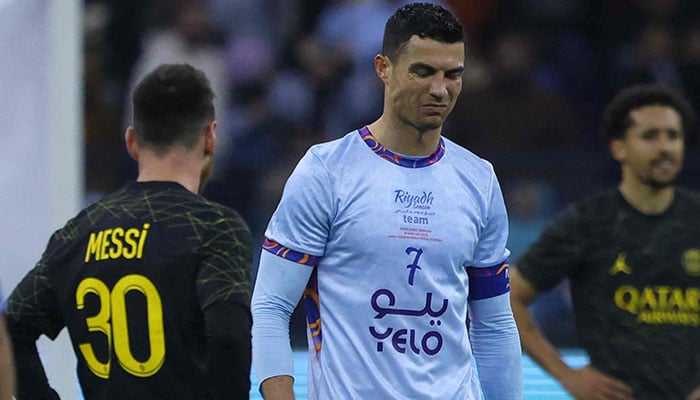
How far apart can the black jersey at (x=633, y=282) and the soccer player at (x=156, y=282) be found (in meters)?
1.96

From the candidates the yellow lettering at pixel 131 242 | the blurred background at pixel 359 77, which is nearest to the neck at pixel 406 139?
the yellow lettering at pixel 131 242

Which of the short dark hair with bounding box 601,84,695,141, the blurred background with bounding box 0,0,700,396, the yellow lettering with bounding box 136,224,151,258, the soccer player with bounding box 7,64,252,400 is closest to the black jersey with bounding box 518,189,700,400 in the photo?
the short dark hair with bounding box 601,84,695,141

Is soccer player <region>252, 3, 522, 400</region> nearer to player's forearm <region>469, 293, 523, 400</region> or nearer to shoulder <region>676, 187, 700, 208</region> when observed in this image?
player's forearm <region>469, 293, 523, 400</region>

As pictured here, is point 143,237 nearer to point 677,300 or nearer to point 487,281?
point 487,281

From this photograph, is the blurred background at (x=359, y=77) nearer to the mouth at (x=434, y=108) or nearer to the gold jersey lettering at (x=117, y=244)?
the mouth at (x=434, y=108)

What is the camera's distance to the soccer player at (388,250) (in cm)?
421

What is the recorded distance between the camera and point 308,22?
12211 millimetres

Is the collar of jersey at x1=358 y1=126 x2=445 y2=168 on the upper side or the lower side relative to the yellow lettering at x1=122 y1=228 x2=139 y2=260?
upper

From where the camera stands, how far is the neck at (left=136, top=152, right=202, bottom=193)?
13.2ft

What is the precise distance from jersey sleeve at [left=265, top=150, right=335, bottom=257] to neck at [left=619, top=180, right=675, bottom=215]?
1.80 meters

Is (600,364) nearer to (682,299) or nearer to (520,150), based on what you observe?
(682,299)

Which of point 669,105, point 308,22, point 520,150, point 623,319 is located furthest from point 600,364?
point 308,22

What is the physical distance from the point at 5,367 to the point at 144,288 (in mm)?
401

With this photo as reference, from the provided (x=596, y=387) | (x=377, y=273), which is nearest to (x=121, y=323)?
(x=377, y=273)
